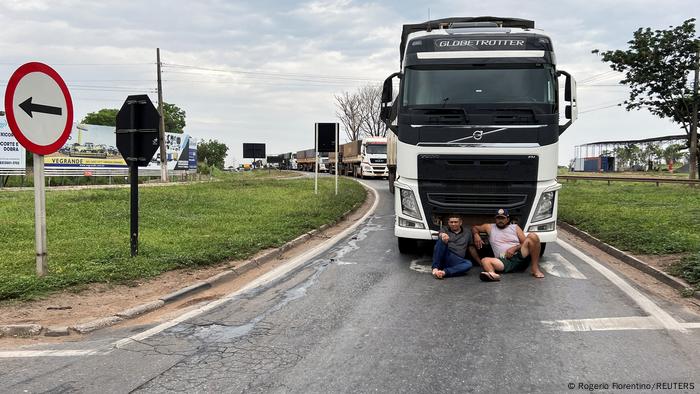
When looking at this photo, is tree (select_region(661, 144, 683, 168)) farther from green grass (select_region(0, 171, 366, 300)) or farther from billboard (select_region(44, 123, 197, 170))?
billboard (select_region(44, 123, 197, 170))

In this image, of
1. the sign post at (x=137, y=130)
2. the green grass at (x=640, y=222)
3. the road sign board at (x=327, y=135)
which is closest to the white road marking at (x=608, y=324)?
the green grass at (x=640, y=222)

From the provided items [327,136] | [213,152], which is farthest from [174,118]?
[327,136]

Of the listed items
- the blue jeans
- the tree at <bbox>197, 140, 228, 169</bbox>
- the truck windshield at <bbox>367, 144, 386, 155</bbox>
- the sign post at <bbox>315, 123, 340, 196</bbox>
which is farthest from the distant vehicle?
the tree at <bbox>197, 140, 228, 169</bbox>

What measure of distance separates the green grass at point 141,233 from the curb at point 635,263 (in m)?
5.97

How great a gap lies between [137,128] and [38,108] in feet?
5.40

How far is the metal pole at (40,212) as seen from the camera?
6.30m

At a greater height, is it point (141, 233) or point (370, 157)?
point (370, 157)

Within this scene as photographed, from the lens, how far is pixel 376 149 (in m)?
36.9

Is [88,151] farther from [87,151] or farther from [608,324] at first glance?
[608,324]

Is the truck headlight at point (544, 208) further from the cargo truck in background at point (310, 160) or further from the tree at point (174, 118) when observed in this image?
the tree at point (174, 118)

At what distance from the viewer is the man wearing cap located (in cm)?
714

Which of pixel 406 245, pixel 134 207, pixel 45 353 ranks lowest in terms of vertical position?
pixel 45 353

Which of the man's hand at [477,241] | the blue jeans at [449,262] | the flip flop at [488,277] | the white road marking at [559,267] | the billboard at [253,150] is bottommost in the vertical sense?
the white road marking at [559,267]

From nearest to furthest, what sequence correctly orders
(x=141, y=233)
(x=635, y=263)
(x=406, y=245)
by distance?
(x=635, y=263)
(x=406, y=245)
(x=141, y=233)
